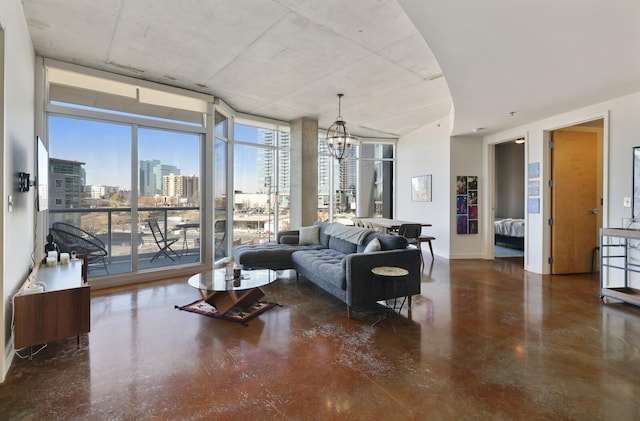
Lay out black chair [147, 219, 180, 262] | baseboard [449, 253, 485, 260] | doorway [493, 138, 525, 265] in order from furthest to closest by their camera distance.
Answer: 1. doorway [493, 138, 525, 265]
2. baseboard [449, 253, 485, 260]
3. black chair [147, 219, 180, 262]

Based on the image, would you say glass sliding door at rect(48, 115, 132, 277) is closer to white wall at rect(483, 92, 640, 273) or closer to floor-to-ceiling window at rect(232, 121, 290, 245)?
floor-to-ceiling window at rect(232, 121, 290, 245)

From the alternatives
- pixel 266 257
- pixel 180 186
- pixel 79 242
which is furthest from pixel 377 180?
pixel 79 242

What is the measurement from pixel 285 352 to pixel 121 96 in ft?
14.3

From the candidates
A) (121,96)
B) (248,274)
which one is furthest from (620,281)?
(121,96)

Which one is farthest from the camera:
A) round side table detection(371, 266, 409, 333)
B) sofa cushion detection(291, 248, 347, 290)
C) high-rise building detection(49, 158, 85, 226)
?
high-rise building detection(49, 158, 85, 226)

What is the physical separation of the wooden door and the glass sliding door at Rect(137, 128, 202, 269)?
6.11 metres

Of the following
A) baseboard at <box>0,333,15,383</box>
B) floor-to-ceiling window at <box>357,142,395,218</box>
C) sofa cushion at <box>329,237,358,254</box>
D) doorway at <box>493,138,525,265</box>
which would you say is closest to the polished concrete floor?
baseboard at <box>0,333,15,383</box>

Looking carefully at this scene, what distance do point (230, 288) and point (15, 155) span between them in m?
2.12

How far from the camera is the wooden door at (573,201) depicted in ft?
16.8

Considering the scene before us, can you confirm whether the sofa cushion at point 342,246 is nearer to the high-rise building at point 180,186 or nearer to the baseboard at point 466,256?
the high-rise building at point 180,186

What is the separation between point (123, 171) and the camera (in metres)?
4.60

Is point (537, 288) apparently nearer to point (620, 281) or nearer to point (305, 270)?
point (620, 281)

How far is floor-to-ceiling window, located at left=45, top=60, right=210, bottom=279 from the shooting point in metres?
4.13

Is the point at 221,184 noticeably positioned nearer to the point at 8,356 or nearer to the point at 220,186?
the point at 220,186
